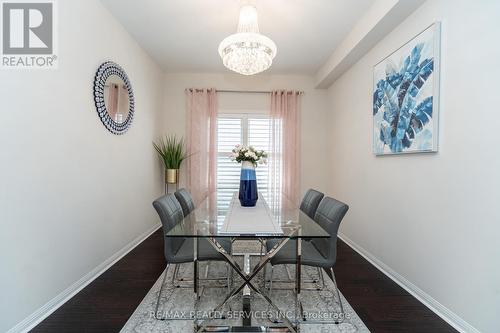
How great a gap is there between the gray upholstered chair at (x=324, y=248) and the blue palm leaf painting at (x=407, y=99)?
3.11 feet

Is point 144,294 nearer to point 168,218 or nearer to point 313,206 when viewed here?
point 168,218

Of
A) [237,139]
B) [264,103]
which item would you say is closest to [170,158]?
[237,139]

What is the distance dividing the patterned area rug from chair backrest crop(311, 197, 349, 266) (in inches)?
17.3

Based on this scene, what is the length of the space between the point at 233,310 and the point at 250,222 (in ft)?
2.53

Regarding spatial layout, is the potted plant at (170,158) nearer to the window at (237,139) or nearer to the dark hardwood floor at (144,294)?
the window at (237,139)

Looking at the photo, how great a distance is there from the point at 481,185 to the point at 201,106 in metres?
3.89

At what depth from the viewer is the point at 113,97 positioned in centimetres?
274

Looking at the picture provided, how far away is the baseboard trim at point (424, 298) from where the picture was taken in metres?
1.71

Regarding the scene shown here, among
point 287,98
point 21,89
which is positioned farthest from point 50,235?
point 287,98

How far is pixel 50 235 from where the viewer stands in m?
1.89

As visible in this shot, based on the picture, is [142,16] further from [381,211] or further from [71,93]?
[381,211]

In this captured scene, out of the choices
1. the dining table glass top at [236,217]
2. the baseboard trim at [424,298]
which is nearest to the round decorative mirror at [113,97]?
the dining table glass top at [236,217]

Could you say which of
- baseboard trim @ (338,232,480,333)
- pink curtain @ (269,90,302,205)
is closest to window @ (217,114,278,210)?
pink curtain @ (269,90,302,205)

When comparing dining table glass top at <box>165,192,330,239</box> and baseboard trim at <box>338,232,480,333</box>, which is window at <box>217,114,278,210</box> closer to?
dining table glass top at <box>165,192,330,239</box>
